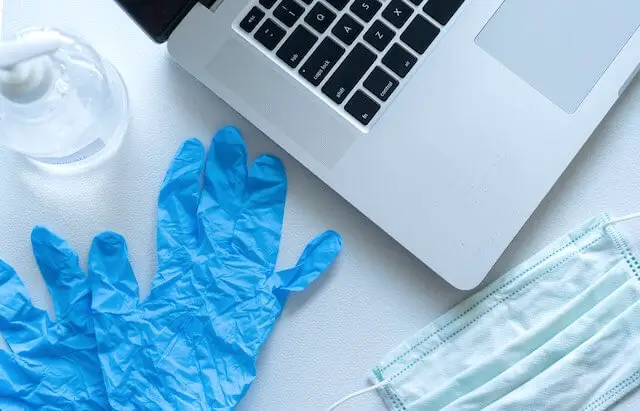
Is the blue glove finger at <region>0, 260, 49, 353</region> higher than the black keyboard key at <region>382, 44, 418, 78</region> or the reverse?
the reverse

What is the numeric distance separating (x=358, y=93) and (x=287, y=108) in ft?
0.20

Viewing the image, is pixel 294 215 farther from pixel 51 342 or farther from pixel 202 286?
pixel 51 342

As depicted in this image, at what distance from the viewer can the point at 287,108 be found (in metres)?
0.63

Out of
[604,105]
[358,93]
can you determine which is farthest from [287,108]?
[604,105]

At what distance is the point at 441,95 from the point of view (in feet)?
2.06

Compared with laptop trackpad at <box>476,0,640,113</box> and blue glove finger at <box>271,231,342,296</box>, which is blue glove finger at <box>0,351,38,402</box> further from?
laptop trackpad at <box>476,0,640,113</box>

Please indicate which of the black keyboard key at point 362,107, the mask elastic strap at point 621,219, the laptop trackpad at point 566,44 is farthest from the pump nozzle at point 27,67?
the mask elastic strap at point 621,219

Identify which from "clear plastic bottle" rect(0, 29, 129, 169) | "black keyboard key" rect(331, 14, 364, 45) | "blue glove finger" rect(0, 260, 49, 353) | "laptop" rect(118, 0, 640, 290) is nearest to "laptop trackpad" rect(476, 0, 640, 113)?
Result: "laptop" rect(118, 0, 640, 290)

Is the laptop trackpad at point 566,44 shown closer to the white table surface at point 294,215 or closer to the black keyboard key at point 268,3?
the white table surface at point 294,215

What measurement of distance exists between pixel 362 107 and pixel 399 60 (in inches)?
1.9

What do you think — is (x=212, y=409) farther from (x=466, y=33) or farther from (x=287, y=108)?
(x=466, y=33)

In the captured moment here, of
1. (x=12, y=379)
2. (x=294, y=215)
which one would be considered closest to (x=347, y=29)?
(x=294, y=215)

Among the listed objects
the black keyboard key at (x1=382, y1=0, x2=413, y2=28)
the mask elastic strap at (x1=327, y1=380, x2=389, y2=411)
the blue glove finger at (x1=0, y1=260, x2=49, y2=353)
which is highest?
the black keyboard key at (x1=382, y1=0, x2=413, y2=28)

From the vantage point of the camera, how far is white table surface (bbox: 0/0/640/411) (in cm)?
67
